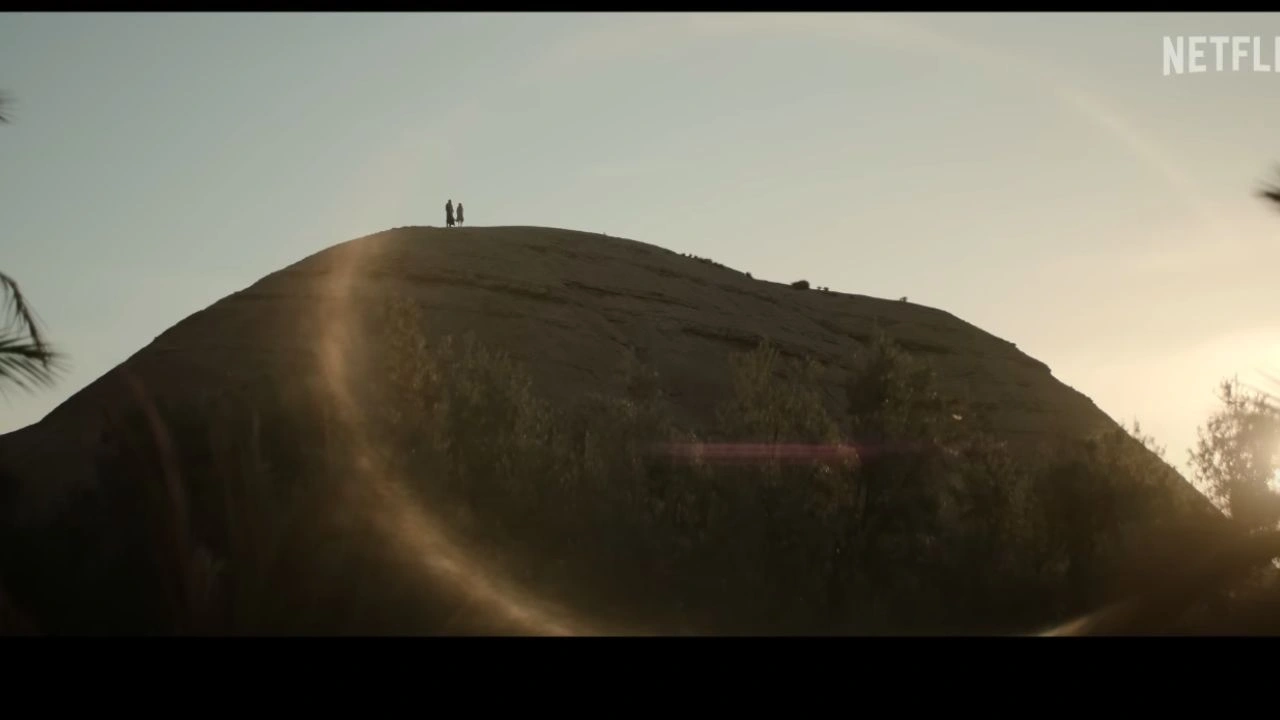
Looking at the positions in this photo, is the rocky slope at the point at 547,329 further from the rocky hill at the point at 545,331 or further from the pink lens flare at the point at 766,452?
the pink lens flare at the point at 766,452

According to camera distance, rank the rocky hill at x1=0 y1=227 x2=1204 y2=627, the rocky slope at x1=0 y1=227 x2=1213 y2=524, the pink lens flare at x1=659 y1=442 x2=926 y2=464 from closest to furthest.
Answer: the pink lens flare at x1=659 y1=442 x2=926 y2=464 → the rocky hill at x1=0 y1=227 x2=1204 y2=627 → the rocky slope at x1=0 y1=227 x2=1213 y2=524

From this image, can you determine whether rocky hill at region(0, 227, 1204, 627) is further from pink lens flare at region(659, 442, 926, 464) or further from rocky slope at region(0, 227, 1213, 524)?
pink lens flare at region(659, 442, 926, 464)

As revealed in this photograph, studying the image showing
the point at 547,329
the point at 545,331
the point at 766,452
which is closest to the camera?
the point at 766,452

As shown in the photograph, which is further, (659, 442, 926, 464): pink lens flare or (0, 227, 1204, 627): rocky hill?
(0, 227, 1204, 627): rocky hill

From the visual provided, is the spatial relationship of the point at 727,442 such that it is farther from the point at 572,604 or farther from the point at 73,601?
the point at 73,601

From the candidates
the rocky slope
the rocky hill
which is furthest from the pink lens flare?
the rocky slope

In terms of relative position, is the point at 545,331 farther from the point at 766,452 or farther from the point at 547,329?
the point at 766,452

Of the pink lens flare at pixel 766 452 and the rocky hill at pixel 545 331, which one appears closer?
the pink lens flare at pixel 766 452

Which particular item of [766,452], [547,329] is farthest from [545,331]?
[766,452]

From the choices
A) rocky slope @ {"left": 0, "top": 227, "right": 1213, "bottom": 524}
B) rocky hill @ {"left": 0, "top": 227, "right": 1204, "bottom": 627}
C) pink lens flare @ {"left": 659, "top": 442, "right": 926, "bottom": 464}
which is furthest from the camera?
rocky slope @ {"left": 0, "top": 227, "right": 1213, "bottom": 524}

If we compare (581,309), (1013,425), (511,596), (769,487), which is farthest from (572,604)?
(1013,425)

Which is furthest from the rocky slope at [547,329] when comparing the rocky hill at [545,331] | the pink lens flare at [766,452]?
the pink lens flare at [766,452]
